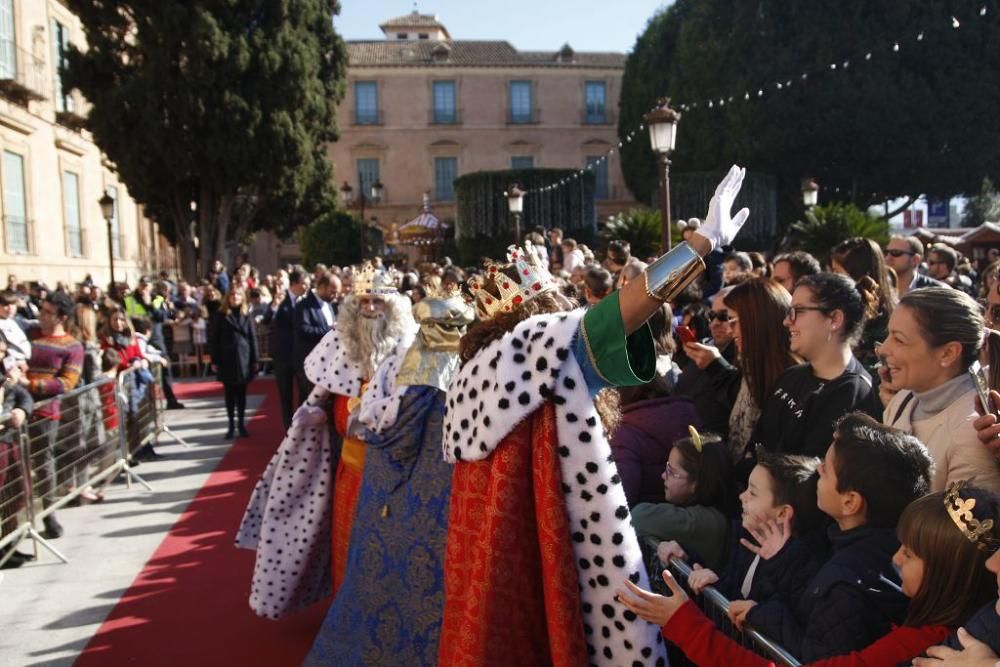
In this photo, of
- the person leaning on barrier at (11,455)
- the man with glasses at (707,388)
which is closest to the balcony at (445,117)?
the person leaning on barrier at (11,455)

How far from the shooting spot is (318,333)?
8.76 metres

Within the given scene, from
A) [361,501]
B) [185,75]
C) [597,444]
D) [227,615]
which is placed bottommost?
[227,615]

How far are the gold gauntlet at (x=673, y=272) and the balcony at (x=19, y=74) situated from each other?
→ 70.5ft

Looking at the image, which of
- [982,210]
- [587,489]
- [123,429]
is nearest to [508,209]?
[123,429]

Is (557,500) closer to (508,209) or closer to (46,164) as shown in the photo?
(46,164)

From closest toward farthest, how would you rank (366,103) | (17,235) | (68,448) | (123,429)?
(68,448) → (123,429) → (17,235) → (366,103)

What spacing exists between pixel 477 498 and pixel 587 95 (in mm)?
47162

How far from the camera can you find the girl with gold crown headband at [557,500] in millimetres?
2365

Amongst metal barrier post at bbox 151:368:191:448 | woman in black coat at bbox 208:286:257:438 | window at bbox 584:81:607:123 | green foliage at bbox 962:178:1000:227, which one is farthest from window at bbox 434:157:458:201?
metal barrier post at bbox 151:368:191:448

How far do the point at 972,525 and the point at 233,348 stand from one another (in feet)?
29.2

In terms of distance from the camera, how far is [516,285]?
2.70 m

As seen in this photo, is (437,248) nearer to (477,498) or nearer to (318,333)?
(318,333)

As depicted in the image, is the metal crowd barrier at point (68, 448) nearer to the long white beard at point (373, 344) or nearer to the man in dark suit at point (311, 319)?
the man in dark suit at point (311, 319)

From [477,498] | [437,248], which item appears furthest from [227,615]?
[437,248]
